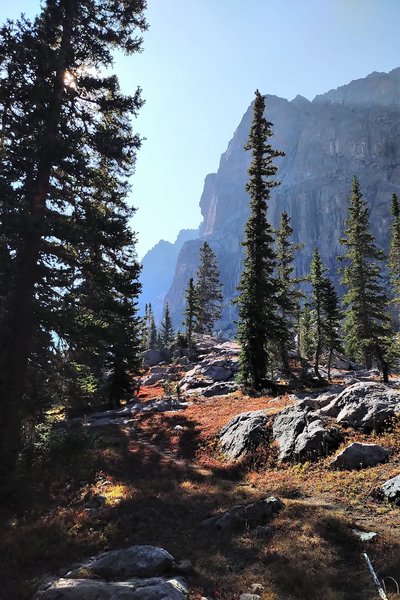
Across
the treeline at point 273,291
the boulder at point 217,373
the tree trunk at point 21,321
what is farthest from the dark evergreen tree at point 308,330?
the tree trunk at point 21,321

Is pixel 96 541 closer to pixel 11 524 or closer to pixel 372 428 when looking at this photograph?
pixel 11 524

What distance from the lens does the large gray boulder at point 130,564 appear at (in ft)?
24.8

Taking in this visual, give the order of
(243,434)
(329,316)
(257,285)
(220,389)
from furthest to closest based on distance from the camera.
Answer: (329,316) → (220,389) → (257,285) → (243,434)

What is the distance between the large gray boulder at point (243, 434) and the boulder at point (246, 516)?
19.9 ft

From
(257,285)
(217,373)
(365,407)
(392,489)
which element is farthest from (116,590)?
(217,373)

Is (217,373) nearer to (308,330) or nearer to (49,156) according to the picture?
(308,330)

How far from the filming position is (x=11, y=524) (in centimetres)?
1054

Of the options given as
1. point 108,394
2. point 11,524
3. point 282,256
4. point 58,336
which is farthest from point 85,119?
point 282,256

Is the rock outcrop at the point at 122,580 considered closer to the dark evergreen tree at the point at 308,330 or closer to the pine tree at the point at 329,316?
the dark evergreen tree at the point at 308,330

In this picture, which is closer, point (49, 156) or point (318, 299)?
point (49, 156)

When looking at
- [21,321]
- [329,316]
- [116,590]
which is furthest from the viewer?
[329,316]

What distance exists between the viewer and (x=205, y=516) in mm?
11180

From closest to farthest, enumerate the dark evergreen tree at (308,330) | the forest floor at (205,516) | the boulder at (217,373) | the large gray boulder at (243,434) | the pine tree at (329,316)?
the forest floor at (205,516)
the large gray boulder at (243,434)
the pine tree at (329,316)
the boulder at (217,373)
the dark evergreen tree at (308,330)

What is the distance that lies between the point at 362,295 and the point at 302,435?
78.6ft
